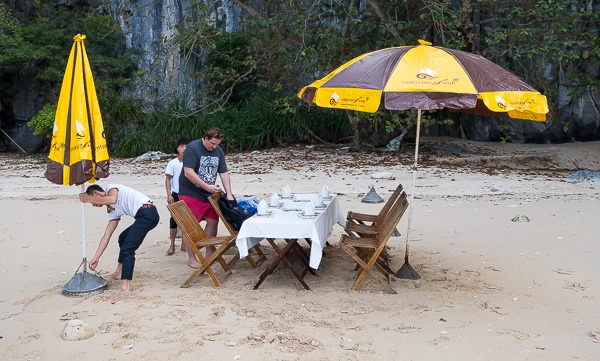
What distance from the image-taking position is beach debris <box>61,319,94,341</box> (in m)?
4.50

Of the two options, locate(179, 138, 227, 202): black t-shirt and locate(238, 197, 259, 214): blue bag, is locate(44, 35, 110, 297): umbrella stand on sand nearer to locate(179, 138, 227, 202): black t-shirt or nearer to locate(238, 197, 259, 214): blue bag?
locate(179, 138, 227, 202): black t-shirt

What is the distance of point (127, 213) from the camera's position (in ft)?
19.0

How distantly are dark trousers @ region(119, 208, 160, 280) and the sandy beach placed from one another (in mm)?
276

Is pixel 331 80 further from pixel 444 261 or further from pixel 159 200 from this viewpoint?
pixel 159 200

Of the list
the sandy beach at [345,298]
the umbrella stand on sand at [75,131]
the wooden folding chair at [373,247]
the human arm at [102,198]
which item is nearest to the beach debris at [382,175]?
the sandy beach at [345,298]

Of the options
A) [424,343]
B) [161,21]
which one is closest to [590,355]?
[424,343]

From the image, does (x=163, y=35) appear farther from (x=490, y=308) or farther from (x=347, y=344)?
(x=347, y=344)

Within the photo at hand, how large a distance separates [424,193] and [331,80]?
20.4 feet

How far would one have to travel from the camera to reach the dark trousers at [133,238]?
560 cm

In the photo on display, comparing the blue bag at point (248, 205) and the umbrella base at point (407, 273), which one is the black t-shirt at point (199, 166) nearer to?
the blue bag at point (248, 205)

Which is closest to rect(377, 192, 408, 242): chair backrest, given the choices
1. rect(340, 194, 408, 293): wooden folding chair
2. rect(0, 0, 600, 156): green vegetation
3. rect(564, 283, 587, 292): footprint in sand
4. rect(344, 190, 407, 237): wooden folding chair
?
rect(340, 194, 408, 293): wooden folding chair

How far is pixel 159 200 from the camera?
11.0m

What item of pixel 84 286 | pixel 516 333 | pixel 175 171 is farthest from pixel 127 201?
pixel 516 333

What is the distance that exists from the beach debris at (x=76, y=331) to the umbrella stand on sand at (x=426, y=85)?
9.17 ft
